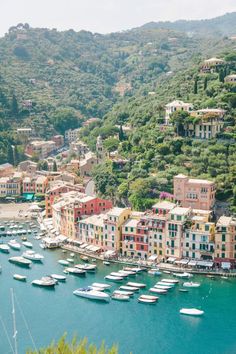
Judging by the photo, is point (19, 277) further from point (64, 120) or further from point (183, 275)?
point (64, 120)

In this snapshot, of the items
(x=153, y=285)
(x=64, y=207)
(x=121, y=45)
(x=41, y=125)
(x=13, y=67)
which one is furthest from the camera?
(x=121, y=45)

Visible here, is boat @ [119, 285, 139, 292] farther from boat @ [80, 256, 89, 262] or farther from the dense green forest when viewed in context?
the dense green forest

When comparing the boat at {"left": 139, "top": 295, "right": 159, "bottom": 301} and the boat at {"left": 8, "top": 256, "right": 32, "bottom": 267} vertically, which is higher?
the boat at {"left": 8, "top": 256, "right": 32, "bottom": 267}

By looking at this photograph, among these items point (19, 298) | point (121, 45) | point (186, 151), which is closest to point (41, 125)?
point (186, 151)

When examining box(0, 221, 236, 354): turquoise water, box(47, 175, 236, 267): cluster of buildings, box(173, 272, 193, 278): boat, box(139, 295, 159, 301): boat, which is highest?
box(47, 175, 236, 267): cluster of buildings

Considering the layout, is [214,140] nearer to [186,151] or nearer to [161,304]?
[186,151]

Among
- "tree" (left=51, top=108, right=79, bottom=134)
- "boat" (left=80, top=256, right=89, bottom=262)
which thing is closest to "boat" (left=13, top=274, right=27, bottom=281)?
"boat" (left=80, top=256, right=89, bottom=262)

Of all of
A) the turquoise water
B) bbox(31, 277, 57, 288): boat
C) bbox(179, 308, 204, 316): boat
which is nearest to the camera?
the turquoise water
